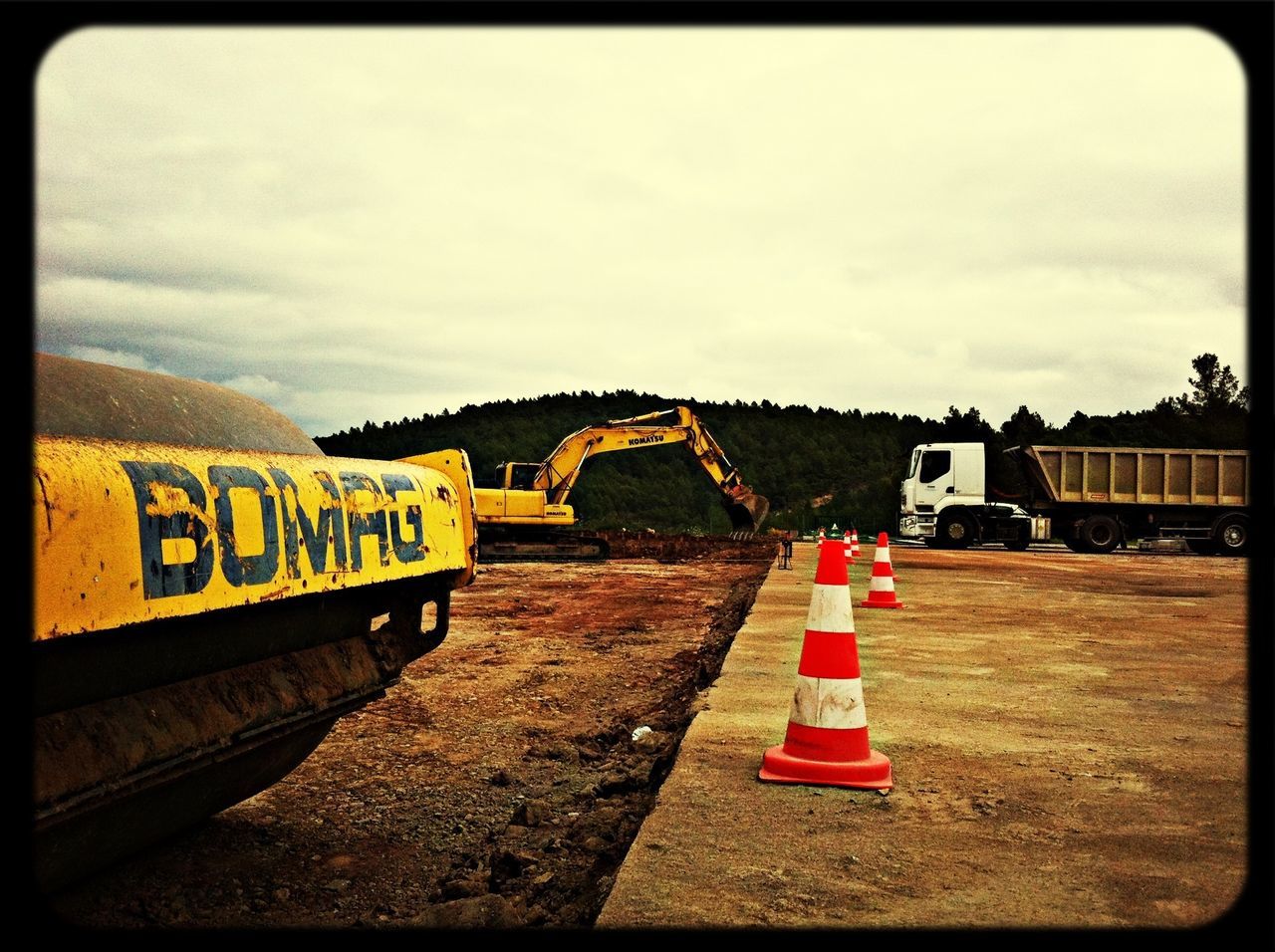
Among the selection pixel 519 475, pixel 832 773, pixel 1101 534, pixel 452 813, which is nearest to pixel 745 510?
pixel 519 475

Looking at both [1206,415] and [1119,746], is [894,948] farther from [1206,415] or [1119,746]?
[1206,415]

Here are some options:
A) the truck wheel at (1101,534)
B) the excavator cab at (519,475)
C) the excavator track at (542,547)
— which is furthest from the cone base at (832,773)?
the truck wheel at (1101,534)

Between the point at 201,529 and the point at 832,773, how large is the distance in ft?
8.08

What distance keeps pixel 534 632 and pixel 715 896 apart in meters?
7.21

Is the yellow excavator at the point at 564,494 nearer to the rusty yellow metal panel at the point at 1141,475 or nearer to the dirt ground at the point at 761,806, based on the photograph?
the rusty yellow metal panel at the point at 1141,475

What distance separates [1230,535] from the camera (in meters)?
27.1

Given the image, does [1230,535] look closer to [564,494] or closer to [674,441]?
[674,441]

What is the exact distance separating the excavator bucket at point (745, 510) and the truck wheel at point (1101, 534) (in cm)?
788

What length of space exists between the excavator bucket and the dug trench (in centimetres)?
1807

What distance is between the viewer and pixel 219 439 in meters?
3.05

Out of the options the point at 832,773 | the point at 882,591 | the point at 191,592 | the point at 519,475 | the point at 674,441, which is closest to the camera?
the point at 191,592

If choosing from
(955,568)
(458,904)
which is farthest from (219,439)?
(955,568)

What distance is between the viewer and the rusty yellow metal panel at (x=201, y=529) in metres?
1.99

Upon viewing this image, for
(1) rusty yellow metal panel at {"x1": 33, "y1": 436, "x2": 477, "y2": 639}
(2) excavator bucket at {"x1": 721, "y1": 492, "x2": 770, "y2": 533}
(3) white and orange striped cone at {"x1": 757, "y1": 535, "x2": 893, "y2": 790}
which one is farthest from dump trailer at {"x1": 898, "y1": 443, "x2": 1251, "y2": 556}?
(1) rusty yellow metal panel at {"x1": 33, "y1": 436, "x2": 477, "y2": 639}
